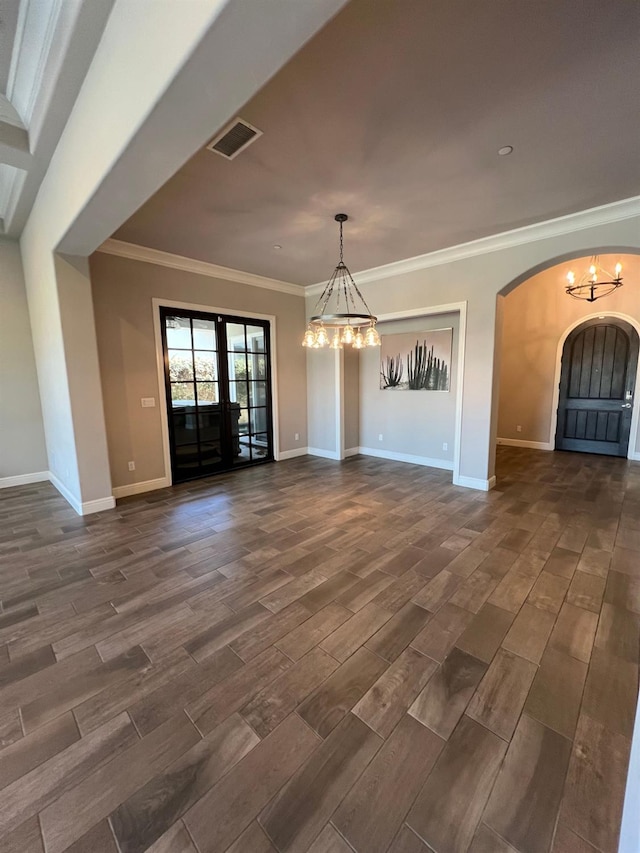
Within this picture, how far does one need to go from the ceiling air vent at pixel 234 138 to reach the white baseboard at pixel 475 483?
4.19 meters

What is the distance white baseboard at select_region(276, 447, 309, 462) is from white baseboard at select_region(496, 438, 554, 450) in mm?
4171

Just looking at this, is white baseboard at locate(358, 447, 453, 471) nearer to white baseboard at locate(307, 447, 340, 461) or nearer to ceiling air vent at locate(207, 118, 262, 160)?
white baseboard at locate(307, 447, 340, 461)

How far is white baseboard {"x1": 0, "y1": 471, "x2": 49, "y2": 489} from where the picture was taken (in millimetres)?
4543

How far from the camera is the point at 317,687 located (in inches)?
64.9

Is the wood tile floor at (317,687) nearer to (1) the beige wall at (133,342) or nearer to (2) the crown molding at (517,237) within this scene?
(1) the beige wall at (133,342)

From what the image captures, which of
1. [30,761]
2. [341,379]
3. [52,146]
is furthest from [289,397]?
[30,761]

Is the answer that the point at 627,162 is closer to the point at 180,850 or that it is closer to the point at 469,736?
the point at 469,736

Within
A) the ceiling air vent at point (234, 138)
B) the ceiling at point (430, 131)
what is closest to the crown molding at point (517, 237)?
the ceiling at point (430, 131)

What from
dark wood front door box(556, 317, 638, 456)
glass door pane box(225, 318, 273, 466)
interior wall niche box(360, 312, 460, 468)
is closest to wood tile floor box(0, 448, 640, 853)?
interior wall niche box(360, 312, 460, 468)

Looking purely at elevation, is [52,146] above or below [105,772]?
above

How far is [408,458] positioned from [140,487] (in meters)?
4.12

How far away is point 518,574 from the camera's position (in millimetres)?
2545

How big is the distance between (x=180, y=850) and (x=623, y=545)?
361 centimetres

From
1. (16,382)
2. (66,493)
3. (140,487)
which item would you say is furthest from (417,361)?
(16,382)
